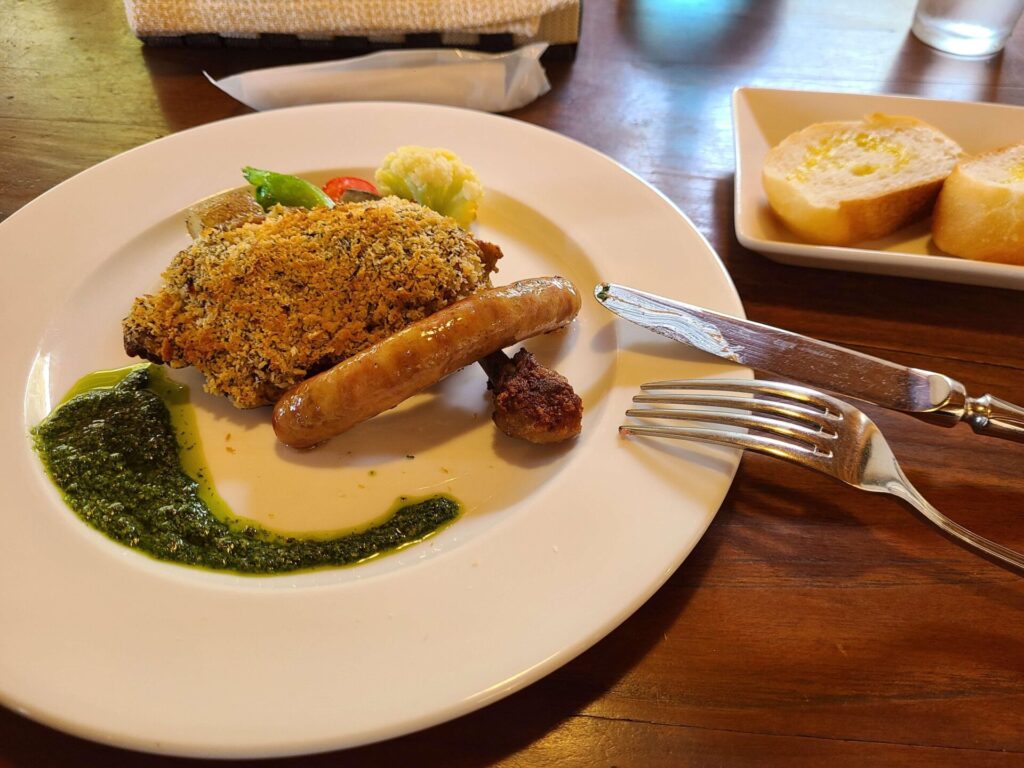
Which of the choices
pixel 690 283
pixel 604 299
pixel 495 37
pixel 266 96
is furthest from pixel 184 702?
pixel 495 37

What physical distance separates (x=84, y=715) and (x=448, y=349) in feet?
3.13

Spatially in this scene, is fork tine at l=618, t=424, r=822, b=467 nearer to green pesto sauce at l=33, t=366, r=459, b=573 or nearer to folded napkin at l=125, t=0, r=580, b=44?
green pesto sauce at l=33, t=366, r=459, b=573

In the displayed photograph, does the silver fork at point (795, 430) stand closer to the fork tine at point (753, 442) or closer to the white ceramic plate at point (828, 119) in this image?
the fork tine at point (753, 442)

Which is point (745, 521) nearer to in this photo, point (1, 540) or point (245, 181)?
point (1, 540)

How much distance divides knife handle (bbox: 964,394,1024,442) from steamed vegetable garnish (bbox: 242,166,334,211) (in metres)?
1.76

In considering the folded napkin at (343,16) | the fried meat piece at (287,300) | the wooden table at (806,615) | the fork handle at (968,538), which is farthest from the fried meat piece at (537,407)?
the folded napkin at (343,16)

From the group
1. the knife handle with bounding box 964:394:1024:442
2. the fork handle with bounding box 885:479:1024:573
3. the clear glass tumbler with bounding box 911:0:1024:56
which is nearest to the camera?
the fork handle with bounding box 885:479:1024:573

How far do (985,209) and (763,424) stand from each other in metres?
1.10

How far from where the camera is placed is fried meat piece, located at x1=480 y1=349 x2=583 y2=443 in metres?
1.60

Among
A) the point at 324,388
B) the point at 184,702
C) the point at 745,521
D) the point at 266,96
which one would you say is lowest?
the point at 745,521

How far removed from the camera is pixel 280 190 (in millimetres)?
2109

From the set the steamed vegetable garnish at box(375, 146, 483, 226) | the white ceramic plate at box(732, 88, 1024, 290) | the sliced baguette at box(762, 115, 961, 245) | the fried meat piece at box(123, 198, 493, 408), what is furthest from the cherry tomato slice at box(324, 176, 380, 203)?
the sliced baguette at box(762, 115, 961, 245)

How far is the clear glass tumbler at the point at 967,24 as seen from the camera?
10.2ft

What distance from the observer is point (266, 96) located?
275 centimetres
